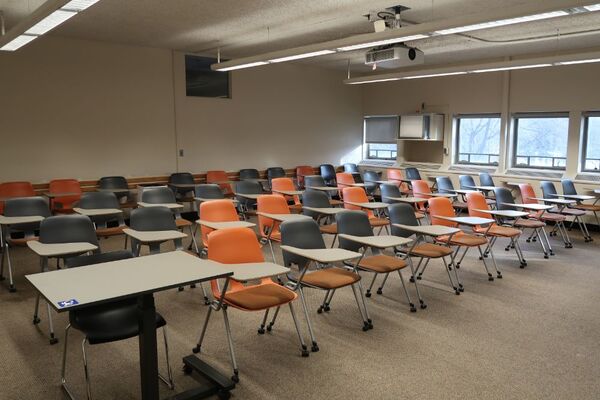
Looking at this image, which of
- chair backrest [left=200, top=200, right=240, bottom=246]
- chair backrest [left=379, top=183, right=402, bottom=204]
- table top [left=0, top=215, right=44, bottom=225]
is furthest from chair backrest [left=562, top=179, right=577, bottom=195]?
table top [left=0, top=215, right=44, bottom=225]

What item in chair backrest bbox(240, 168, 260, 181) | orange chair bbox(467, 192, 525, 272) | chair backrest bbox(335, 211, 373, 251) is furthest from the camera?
chair backrest bbox(240, 168, 260, 181)

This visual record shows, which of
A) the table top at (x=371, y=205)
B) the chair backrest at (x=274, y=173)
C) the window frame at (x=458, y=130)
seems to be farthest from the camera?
the chair backrest at (x=274, y=173)

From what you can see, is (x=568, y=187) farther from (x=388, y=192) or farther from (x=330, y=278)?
(x=330, y=278)

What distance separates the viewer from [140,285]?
268 cm

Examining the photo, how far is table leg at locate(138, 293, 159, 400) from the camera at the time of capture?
2.78 m

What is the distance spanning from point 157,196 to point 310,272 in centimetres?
331

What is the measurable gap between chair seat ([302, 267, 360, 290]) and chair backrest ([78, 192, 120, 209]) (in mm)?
3308

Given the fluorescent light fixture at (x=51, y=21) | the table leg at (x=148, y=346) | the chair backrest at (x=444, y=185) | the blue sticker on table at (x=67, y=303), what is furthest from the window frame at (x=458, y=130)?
the blue sticker on table at (x=67, y=303)

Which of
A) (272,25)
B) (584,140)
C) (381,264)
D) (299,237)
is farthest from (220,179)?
(584,140)

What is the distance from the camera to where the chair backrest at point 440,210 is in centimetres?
638

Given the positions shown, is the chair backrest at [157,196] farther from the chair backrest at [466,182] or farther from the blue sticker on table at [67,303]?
the chair backrest at [466,182]

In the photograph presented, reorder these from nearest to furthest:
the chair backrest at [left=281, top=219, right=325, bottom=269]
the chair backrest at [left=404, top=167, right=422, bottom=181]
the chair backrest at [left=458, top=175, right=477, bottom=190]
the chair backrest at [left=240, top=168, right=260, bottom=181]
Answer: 1. the chair backrest at [left=281, top=219, right=325, bottom=269]
2. the chair backrest at [left=458, top=175, right=477, bottom=190]
3. the chair backrest at [left=240, top=168, right=260, bottom=181]
4. the chair backrest at [left=404, top=167, right=422, bottom=181]

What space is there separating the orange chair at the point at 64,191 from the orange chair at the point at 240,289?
4604 millimetres

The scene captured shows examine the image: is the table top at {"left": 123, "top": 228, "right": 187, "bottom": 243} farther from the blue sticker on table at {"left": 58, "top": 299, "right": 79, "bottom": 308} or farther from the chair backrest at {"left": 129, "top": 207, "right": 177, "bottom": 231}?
the blue sticker on table at {"left": 58, "top": 299, "right": 79, "bottom": 308}
